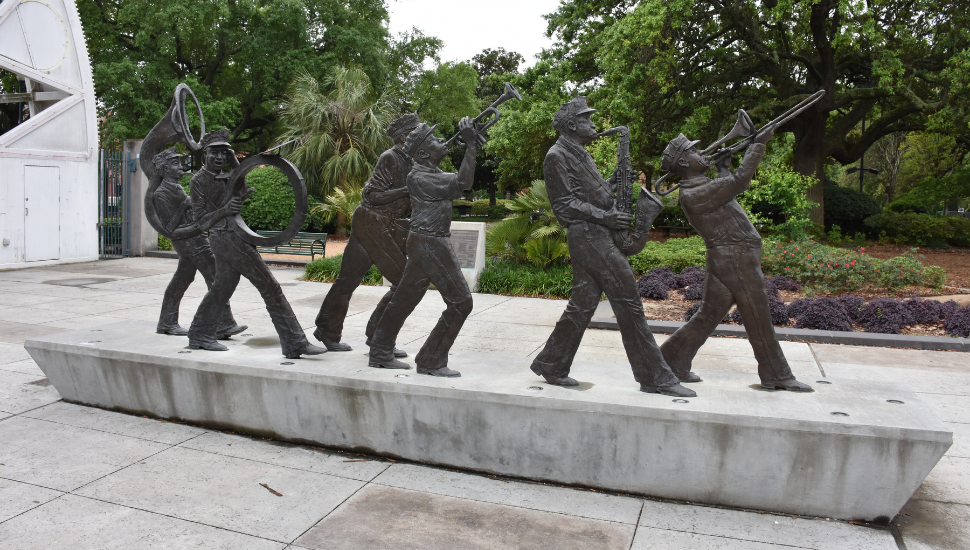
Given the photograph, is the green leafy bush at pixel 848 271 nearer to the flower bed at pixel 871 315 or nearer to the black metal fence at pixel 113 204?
the flower bed at pixel 871 315

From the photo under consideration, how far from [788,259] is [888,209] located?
1299 cm

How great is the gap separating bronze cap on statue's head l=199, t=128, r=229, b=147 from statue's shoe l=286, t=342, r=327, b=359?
1.90m

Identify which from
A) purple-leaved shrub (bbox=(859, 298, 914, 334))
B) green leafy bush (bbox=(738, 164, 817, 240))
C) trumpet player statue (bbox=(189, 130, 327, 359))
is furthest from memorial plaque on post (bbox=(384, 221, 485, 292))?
trumpet player statue (bbox=(189, 130, 327, 359))

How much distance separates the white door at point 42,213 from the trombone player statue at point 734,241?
47.3 feet

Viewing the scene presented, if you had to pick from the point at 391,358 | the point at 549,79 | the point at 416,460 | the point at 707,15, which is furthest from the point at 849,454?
the point at 707,15

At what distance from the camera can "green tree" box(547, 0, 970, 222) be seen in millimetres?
14508

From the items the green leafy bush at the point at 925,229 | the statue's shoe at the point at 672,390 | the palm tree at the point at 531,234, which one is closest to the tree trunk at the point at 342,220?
the palm tree at the point at 531,234

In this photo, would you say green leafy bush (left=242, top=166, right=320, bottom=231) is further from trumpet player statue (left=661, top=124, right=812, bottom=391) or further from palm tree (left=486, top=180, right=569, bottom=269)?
trumpet player statue (left=661, top=124, right=812, bottom=391)

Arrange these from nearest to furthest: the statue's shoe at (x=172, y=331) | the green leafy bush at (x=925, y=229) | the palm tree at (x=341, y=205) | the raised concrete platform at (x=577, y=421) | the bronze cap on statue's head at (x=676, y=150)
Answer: the raised concrete platform at (x=577, y=421) → the bronze cap on statue's head at (x=676, y=150) → the statue's shoe at (x=172, y=331) → the palm tree at (x=341, y=205) → the green leafy bush at (x=925, y=229)

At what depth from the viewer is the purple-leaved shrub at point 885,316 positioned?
348 inches

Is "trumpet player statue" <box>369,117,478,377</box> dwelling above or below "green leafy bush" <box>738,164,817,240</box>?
below

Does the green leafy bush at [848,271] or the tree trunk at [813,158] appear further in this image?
the tree trunk at [813,158]

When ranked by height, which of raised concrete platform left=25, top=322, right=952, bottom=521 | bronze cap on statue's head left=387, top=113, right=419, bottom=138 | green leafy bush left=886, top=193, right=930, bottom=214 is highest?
green leafy bush left=886, top=193, right=930, bottom=214

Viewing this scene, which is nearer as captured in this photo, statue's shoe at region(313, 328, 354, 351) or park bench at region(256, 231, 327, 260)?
statue's shoe at region(313, 328, 354, 351)
